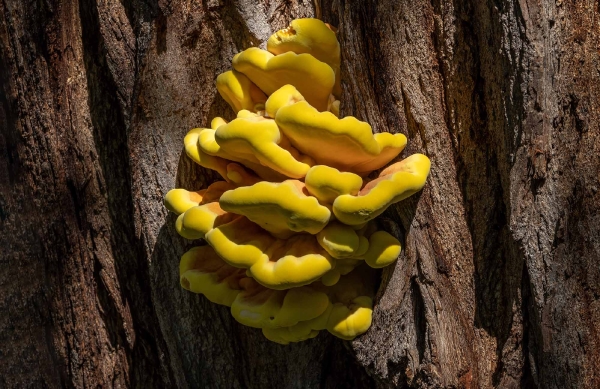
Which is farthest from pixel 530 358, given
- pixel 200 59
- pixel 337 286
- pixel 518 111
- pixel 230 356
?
pixel 200 59

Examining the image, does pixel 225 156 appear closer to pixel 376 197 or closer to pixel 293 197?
pixel 293 197

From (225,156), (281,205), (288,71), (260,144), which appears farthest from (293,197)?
(288,71)

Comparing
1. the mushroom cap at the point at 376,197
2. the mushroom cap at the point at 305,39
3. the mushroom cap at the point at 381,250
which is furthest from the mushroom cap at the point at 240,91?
the mushroom cap at the point at 381,250

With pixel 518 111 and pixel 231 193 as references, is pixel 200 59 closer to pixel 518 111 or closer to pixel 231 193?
pixel 231 193

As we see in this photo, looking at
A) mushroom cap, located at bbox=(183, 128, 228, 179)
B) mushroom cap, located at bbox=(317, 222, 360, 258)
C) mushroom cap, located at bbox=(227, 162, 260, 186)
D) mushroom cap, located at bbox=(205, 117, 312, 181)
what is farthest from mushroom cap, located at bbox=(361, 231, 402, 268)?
mushroom cap, located at bbox=(183, 128, 228, 179)

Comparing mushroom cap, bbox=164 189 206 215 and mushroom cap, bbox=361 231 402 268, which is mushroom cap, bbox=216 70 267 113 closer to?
mushroom cap, bbox=164 189 206 215

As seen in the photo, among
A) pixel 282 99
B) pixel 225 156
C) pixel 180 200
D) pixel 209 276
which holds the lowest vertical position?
pixel 209 276

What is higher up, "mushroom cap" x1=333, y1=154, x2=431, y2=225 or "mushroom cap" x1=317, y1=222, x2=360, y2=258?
"mushroom cap" x1=333, y1=154, x2=431, y2=225
